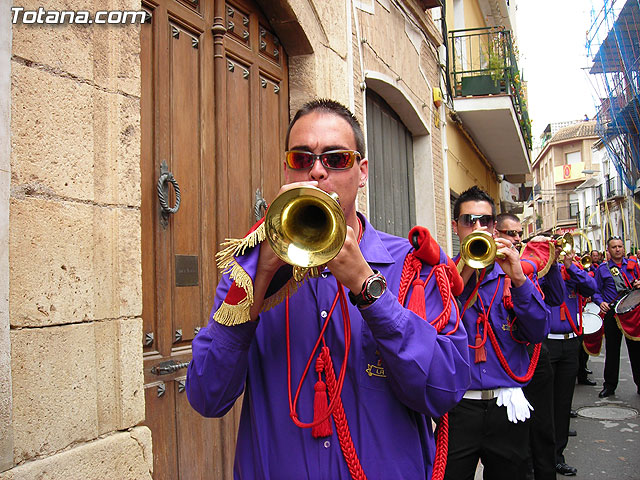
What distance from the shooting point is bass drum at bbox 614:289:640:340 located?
8117 mm

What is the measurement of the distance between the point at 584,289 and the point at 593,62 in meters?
19.3

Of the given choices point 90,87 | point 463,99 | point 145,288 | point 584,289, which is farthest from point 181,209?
point 463,99

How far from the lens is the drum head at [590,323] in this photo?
768 centimetres

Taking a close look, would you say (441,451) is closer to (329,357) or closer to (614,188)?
(329,357)

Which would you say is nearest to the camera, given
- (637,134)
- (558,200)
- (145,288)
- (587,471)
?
(145,288)

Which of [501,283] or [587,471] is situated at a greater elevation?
[501,283]

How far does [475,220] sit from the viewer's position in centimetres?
385

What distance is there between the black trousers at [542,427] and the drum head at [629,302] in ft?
14.4

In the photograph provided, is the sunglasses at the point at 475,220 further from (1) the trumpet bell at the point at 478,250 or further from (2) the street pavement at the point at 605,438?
(2) the street pavement at the point at 605,438

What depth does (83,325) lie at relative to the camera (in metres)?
2.47

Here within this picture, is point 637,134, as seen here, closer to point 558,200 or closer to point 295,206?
point 295,206

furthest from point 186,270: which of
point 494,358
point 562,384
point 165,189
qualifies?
point 562,384

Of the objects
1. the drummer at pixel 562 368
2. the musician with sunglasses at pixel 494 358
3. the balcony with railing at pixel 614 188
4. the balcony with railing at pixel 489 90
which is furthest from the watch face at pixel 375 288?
the balcony with railing at pixel 614 188

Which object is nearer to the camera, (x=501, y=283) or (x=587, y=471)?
(x=501, y=283)
